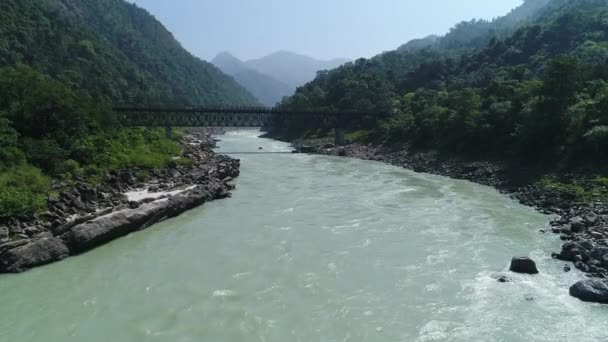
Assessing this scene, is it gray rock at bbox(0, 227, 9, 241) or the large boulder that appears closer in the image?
the large boulder

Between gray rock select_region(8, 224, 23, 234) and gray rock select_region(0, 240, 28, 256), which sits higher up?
gray rock select_region(8, 224, 23, 234)

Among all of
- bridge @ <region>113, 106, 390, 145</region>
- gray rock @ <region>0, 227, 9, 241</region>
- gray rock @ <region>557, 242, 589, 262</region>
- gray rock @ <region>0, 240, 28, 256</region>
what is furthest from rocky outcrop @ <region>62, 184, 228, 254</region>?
bridge @ <region>113, 106, 390, 145</region>

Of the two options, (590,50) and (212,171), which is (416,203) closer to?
(212,171)

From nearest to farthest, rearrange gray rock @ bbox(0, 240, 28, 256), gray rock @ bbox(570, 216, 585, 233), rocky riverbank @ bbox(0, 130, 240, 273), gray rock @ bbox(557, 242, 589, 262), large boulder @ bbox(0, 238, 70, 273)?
large boulder @ bbox(0, 238, 70, 273) → gray rock @ bbox(557, 242, 589, 262) → gray rock @ bbox(0, 240, 28, 256) → rocky riverbank @ bbox(0, 130, 240, 273) → gray rock @ bbox(570, 216, 585, 233)

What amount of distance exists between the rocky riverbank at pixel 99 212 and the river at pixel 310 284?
737mm

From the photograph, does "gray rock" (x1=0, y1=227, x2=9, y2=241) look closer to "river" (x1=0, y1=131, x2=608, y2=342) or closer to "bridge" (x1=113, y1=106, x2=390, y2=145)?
"river" (x1=0, y1=131, x2=608, y2=342)

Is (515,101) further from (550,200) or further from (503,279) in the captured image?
(503,279)

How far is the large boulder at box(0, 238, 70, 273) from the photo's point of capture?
19.0 meters

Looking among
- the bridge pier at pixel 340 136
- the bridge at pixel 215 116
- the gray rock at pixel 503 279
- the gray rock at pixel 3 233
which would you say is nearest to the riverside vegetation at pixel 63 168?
the gray rock at pixel 3 233

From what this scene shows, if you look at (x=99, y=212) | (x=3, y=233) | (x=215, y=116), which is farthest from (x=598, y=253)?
(x=215, y=116)

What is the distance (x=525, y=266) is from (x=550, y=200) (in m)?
13.6

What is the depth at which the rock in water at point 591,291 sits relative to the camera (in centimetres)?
1573

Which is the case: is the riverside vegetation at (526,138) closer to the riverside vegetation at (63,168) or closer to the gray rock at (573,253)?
the gray rock at (573,253)

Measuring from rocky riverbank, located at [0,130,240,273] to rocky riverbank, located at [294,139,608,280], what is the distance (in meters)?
19.6
